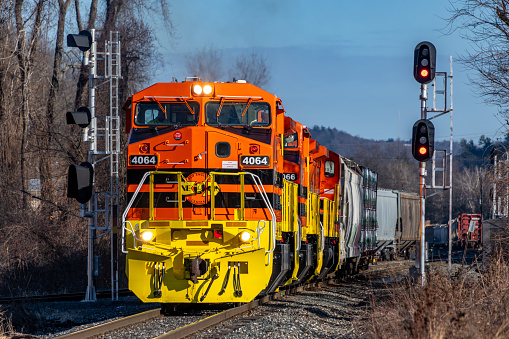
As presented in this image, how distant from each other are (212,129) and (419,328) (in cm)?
514

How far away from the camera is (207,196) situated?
1002cm

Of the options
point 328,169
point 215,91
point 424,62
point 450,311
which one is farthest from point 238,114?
point 328,169

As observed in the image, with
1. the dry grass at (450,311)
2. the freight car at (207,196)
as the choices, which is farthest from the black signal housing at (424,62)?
the dry grass at (450,311)

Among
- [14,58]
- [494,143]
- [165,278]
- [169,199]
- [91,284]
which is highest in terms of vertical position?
[14,58]

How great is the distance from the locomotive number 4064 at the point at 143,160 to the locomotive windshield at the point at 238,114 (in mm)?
1117

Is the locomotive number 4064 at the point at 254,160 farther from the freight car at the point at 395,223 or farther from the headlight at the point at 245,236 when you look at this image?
the freight car at the point at 395,223

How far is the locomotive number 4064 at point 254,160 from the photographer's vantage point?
33.5ft

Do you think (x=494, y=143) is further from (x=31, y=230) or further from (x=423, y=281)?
(x=31, y=230)

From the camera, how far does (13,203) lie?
21.5m

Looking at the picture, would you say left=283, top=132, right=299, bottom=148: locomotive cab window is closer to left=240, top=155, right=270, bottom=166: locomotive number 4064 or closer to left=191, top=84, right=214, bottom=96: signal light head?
left=240, top=155, right=270, bottom=166: locomotive number 4064

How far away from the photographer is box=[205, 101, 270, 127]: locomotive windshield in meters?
10.4

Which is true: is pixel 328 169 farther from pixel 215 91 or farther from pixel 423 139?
pixel 215 91

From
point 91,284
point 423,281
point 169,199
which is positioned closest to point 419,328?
point 423,281

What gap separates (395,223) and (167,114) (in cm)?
2298
